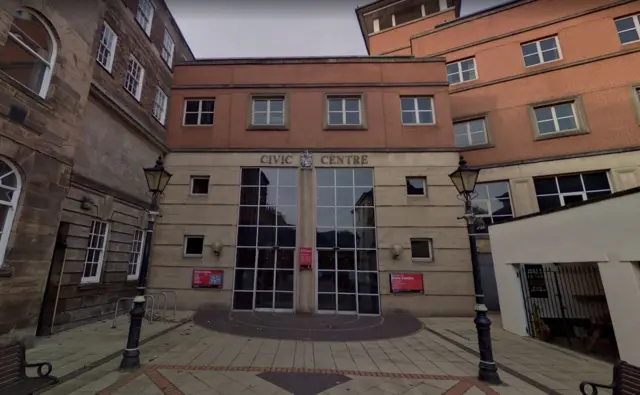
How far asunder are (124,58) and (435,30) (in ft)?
53.6

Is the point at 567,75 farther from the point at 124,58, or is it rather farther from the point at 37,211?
the point at 37,211

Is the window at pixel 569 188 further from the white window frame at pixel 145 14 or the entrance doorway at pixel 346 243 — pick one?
the white window frame at pixel 145 14

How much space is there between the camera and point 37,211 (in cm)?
717

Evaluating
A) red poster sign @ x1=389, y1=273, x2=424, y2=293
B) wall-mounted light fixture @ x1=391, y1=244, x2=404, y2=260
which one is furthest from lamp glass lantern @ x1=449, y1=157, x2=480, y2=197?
red poster sign @ x1=389, y1=273, x2=424, y2=293

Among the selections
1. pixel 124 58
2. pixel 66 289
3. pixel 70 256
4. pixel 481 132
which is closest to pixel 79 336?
pixel 66 289

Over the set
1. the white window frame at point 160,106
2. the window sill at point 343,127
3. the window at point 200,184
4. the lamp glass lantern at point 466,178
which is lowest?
the lamp glass lantern at point 466,178

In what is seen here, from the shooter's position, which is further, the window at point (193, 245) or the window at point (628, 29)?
the window at point (628, 29)

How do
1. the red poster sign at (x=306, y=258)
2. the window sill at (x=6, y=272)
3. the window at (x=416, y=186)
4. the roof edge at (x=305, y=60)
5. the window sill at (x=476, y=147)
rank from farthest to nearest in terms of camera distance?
the roof edge at (x=305, y=60)
the window sill at (x=476, y=147)
the window at (x=416, y=186)
the red poster sign at (x=306, y=258)
the window sill at (x=6, y=272)

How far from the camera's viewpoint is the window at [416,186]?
13453 millimetres

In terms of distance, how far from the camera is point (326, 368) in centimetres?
607

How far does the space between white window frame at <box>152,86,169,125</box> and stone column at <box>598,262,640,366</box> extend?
16608mm

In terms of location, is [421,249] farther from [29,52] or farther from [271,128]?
[29,52]

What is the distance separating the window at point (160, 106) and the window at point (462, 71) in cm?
1546

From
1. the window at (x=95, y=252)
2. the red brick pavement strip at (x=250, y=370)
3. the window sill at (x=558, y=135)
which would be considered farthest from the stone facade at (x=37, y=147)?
the window sill at (x=558, y=135)
